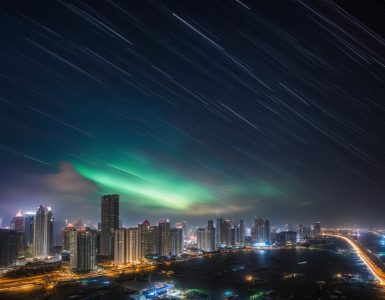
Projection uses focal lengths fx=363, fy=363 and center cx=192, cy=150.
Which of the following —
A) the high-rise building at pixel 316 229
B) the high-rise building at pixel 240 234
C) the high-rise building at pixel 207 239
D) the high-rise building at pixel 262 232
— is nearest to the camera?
the high-rise building at pixel 207 239

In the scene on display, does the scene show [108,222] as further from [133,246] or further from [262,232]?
[262,232]

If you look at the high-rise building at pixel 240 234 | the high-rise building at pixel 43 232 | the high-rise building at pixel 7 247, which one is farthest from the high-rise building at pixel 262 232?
the high-rise building at pixel 7 247

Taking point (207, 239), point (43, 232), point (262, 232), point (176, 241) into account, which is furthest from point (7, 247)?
point (262, 232)

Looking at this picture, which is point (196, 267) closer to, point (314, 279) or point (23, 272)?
point (314, 279)

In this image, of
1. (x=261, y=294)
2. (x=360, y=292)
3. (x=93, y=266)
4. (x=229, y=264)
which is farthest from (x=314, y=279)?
(x=93, y=266)

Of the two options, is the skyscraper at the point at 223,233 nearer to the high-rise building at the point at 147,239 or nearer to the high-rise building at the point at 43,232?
the high-rise building at the point at 147,239

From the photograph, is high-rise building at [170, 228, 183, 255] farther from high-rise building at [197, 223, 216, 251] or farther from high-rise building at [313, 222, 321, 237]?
high-rise building at [313, 222, 321, 237]
